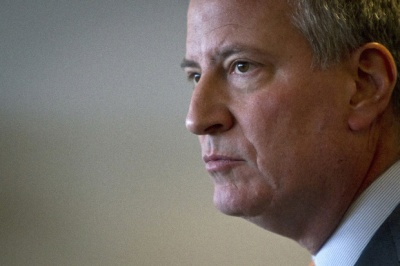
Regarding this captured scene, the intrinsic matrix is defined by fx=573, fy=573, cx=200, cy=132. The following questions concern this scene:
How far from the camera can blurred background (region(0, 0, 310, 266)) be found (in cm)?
184

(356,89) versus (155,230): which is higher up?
(356,89)

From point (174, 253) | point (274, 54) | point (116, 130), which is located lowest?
point (174, 253)

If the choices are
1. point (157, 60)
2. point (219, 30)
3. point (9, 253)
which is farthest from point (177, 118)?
point (219, 30)

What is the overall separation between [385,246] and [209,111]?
0.33 m

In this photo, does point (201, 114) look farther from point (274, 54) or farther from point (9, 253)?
point (9, 253)

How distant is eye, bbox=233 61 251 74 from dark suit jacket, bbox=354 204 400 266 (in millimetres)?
310

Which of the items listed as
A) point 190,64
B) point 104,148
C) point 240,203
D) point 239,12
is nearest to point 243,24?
point 239,12

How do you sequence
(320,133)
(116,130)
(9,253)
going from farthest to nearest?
(116,130)
(9,253)
(320,133)

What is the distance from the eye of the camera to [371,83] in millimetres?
895

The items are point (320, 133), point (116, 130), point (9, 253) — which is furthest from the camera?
point (116, 130)

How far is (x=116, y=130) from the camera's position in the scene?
1923 millimetres

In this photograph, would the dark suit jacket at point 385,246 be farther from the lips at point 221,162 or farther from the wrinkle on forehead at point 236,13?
the wrinkle on forehead at point 236,13

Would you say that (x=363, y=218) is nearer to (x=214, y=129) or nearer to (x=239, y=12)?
(x=214, y=129)

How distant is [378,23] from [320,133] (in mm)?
200
